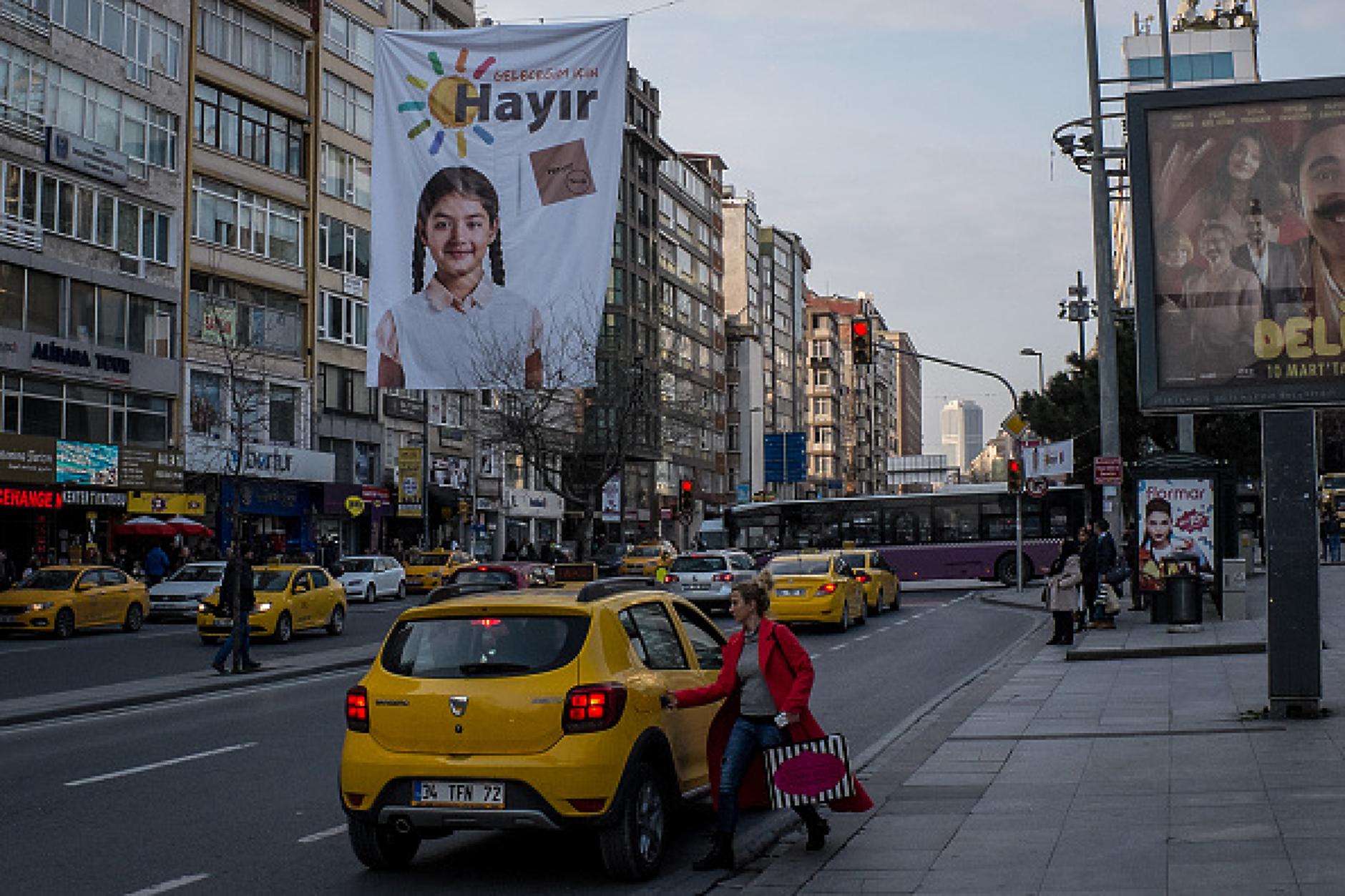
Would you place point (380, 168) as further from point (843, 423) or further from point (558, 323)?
point (843, 423)

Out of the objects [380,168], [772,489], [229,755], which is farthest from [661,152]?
[229,755]

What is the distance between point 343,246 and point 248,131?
717cm

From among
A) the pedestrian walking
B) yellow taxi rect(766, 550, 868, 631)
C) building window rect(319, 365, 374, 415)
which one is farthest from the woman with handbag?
building window rect(319, 365, 374, 415)

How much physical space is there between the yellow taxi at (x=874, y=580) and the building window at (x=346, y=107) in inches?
1250

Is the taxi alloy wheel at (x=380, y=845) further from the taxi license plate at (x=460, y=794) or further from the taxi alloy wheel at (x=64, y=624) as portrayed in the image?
the taxi alloy wheel at (x=64, y=624)

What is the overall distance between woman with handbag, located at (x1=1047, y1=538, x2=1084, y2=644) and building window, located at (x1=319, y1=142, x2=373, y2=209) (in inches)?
1643

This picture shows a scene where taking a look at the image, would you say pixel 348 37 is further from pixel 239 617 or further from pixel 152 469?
pixel 239 617

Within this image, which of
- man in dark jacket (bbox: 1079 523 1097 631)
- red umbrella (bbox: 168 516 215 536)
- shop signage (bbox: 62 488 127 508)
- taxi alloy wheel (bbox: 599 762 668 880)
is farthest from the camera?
red umbrella (bbox: 168 516 215 536)

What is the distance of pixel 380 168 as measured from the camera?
915 inches

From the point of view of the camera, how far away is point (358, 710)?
8250 millimetres

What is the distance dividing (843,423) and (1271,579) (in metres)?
156

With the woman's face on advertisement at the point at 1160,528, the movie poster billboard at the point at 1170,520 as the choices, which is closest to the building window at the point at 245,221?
the movie poster billboard at the point at 1170,520

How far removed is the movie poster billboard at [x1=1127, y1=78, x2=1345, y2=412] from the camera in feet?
41.3

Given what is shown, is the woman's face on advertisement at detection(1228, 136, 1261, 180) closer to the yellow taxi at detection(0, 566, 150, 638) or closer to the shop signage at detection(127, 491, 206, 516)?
the yellow taxi at detection(0, 566, 150, 638)
